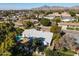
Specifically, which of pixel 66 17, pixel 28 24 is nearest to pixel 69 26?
pixel 66 17

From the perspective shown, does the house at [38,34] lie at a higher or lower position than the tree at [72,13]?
lower

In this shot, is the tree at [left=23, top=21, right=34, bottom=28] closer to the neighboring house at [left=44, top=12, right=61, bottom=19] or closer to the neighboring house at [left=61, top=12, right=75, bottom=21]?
the neighboring house at [left=44, top=12, right=61, bottom=19]

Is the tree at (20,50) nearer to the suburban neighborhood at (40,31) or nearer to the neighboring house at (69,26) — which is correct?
the suburban neighborhood at (40,31)

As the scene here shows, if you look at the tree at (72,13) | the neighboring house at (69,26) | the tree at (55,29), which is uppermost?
the tree at (72,13)

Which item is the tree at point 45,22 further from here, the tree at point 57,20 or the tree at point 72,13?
the tree at point 72,13

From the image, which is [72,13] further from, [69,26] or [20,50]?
[20,50]

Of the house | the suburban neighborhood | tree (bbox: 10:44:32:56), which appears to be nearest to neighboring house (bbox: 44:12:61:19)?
the suburban neighborhood

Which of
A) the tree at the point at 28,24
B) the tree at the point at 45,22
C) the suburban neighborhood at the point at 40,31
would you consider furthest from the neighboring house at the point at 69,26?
the tree at the point at 28,24

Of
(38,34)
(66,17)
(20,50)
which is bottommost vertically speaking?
(20,50)
